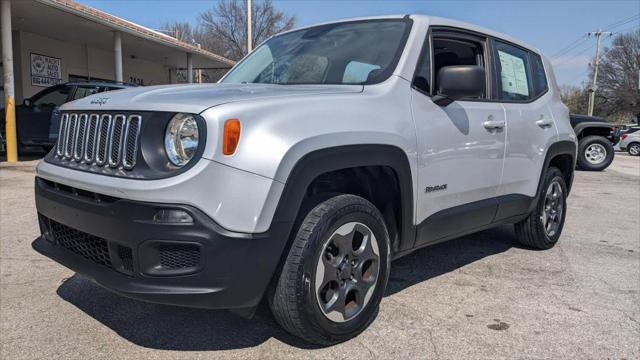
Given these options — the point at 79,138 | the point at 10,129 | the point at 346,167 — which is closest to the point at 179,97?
the point at 79,138

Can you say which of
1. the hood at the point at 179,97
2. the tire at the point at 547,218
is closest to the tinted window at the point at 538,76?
the tire at the point at 547,218

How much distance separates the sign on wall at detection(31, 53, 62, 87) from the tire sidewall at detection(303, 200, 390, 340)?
17.9 metres

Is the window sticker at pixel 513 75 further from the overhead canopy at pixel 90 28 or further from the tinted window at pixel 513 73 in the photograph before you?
the overhead canopy at pixel 90 28

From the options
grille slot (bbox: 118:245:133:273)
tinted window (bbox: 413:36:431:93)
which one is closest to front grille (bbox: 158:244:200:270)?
grille slot (bbox: 118:245:133:273)

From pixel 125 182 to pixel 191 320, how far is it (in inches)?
45.6

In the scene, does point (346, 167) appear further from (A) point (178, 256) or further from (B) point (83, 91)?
(B) point (83, 91)

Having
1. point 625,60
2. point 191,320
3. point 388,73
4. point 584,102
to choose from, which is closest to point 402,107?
point 388,73

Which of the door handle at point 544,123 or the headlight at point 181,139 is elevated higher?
the door handle at point 544,123

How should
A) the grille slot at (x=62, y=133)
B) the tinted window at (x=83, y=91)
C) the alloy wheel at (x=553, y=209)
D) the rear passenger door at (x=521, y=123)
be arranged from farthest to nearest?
1. the tinted window at (x=83, y=91)
2. the alloy wheel at (x=553, y=209)
3. the rear passenger door at (x=521, y=123)
4. the grille slot at (x=62, y=133)

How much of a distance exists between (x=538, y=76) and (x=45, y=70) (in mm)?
17827

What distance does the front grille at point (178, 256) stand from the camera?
2262mm

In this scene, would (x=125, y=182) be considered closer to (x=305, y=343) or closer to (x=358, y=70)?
(x=305, y=343)

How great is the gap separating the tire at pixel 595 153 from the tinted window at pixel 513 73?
406 inches

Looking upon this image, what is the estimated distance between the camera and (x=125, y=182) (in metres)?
2.31
